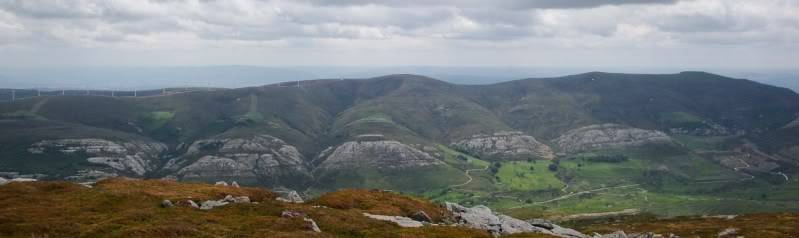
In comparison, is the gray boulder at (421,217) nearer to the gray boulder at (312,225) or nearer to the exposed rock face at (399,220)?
the exposed rock face at (399,220)

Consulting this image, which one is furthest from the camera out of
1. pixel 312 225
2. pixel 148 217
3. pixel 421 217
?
pixel 421 217

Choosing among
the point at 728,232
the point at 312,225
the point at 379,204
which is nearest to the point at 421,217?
the point at 379,204

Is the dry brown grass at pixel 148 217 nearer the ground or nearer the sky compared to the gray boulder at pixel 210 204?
nearer the sky

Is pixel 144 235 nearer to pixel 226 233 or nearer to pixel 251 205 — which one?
pixel 226 233

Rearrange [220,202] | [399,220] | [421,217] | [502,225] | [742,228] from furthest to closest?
[742,228], [421,217], [502,225], [220,202], [399,220]

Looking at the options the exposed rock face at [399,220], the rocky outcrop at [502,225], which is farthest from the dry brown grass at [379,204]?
the exposed rock face at [399,220]

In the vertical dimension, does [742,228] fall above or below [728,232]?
below

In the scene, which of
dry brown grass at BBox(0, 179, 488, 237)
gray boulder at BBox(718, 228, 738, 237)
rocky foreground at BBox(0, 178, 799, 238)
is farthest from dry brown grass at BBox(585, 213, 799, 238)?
dry brown grass at BBox(0, 179, 488, 237)

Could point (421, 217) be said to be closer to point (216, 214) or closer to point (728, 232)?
point (216, 214)
